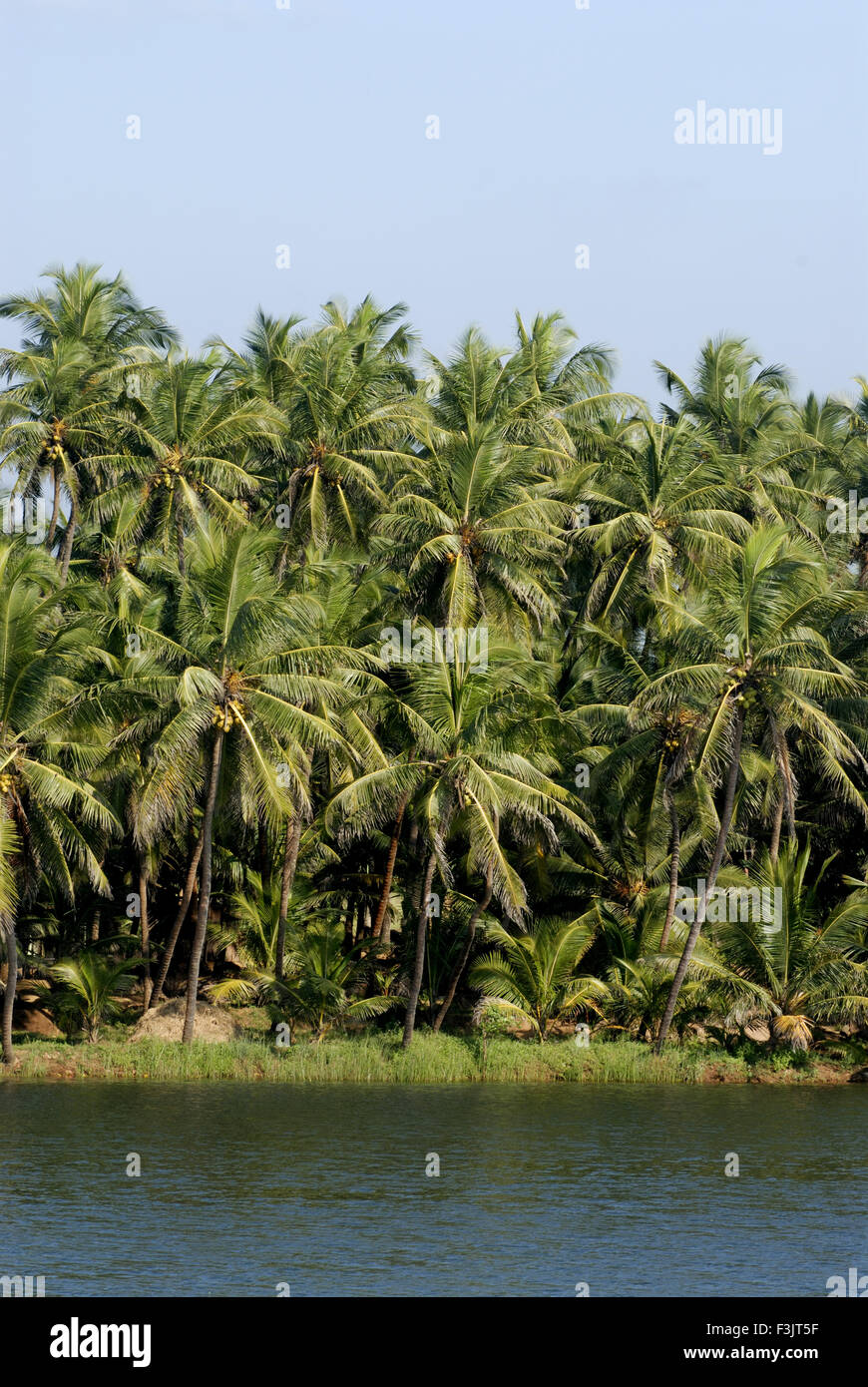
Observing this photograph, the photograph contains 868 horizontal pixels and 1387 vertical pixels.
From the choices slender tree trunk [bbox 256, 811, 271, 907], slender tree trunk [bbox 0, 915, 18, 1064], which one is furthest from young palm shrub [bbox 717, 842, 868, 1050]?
slender tree trunk [bbox 0, 915, 18, 1064]

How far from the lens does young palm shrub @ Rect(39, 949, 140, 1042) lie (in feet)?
131

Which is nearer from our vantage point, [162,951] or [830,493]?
[162,951]

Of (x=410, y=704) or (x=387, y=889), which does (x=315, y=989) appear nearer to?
(x=387, y=889)

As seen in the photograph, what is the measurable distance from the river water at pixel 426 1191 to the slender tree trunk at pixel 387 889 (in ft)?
30.4

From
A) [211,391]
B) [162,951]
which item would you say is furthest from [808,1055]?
[211,391]

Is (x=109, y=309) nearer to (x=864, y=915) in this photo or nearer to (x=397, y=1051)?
(x=397, y=1051)

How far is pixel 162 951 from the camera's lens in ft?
145

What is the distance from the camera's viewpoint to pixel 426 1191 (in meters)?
25.9

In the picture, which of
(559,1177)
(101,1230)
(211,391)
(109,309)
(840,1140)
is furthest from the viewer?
(109,309)

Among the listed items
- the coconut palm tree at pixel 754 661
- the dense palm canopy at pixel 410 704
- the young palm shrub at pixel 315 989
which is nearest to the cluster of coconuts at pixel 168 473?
the dense palm canopy at pixel 410 704

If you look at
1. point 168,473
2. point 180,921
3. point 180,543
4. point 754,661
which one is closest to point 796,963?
point 754,661

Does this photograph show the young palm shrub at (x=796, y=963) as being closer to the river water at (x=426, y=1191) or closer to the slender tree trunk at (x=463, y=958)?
the river water at (x=426, y=1191)

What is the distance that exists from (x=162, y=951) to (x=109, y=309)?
80.2 feet

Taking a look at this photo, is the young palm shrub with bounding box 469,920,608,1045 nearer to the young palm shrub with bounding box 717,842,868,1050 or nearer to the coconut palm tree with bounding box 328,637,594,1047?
the coconut palm tree with bounding box 328,637,594,1047
